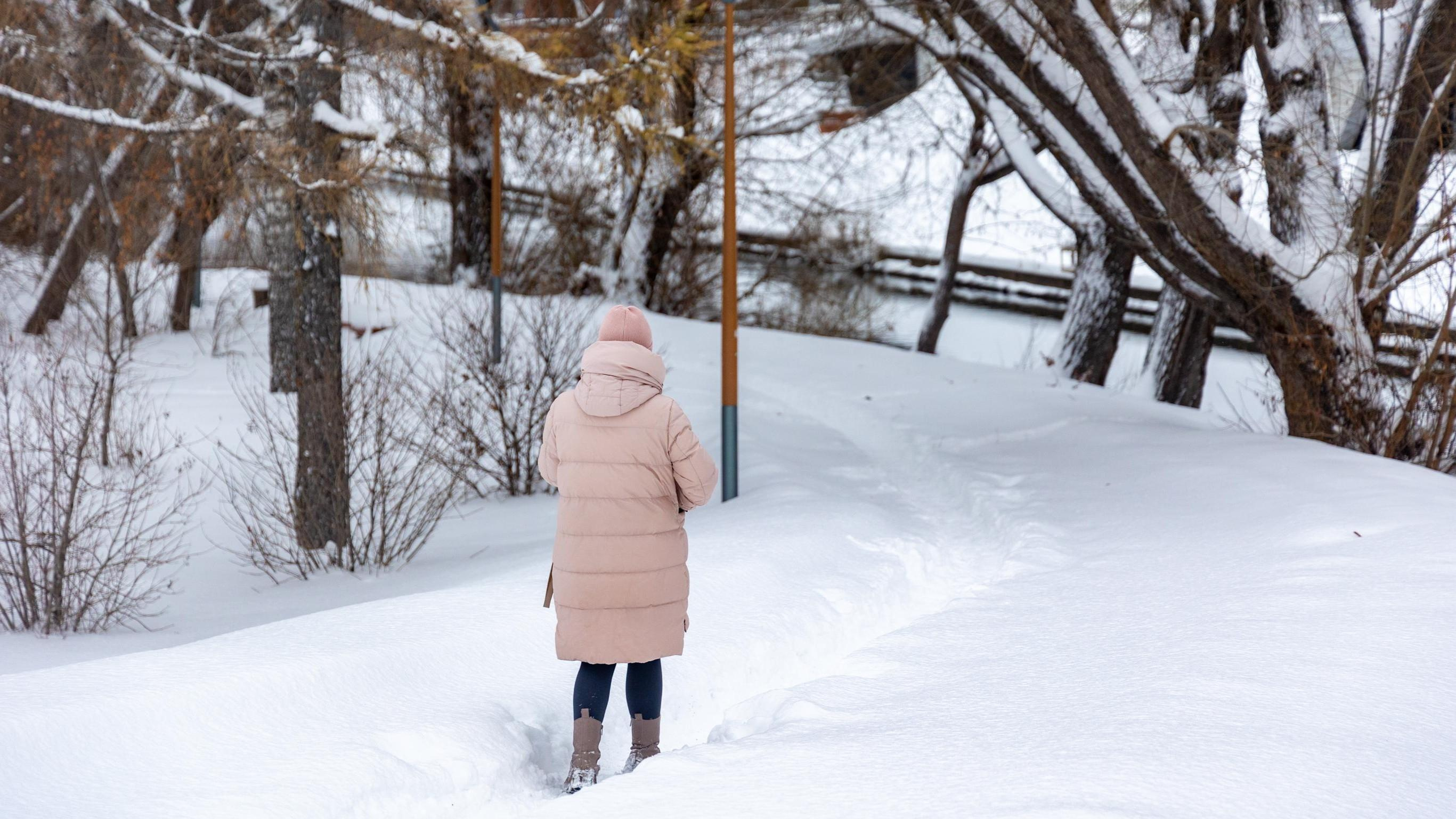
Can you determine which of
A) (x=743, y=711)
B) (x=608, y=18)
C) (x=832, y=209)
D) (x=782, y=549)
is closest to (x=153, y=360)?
(x=608, y=18)

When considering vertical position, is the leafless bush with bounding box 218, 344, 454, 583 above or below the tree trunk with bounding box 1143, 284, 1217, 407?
below

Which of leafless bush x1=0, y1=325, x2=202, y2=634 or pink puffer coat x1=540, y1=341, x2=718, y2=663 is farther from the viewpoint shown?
leafless bush x1=0, y1=325, x2=202, y2=634

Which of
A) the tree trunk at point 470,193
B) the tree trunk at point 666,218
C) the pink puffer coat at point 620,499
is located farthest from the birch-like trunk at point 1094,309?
the pink puffer coat at point 620,499

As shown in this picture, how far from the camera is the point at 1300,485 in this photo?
690 centimetres

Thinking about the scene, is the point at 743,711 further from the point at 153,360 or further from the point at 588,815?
the point at 153,360

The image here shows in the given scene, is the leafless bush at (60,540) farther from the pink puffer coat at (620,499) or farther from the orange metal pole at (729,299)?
the pink puffer coat at (620,499)

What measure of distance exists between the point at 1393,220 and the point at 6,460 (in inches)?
362

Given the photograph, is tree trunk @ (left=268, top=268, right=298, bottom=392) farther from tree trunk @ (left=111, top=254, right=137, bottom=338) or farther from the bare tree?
the bare tree

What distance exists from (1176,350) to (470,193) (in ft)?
35.1

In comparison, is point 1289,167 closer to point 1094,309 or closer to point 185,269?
point 1094,309

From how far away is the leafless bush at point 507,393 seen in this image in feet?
30.6

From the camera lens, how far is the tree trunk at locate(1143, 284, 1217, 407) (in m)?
13.6

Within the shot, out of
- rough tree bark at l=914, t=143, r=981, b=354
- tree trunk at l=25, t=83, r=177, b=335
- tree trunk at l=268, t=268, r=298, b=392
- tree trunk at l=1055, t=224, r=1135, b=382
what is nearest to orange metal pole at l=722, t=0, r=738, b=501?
tree trunk at l=268, t=268, r=298, b=392

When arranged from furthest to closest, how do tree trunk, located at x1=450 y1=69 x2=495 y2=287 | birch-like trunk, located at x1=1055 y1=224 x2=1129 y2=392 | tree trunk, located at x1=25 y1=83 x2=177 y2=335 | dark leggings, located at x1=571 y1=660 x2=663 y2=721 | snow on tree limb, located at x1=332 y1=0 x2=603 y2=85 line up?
tree trunk, located at x1=450 y1=69 x2=495 y2=287, tree trunk, located at x1=25 y1=83 x2=177 y2=335, birch-like trunk, located at x1=1055 y1=224 x2=1129 y2=392, snow on tree limb, located at x1=332 y1=0 x2=603 y2=85, dark leggings, located at x1=571 y1=660 x2=663 y2=721
